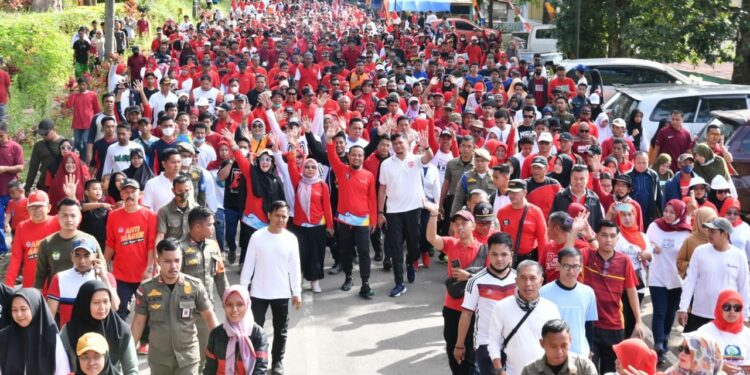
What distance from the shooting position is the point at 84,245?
284 inches

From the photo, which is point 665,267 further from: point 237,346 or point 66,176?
point 66,176

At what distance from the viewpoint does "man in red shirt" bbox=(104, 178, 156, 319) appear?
8.64 metres

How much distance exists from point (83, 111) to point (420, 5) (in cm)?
2595

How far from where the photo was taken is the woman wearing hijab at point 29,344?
620cm

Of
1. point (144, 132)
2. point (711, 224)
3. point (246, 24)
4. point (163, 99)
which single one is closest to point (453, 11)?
point (246, 24)

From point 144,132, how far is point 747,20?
15759 mm

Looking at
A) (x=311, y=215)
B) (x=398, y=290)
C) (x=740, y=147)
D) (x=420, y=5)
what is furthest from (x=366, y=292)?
(x=420, y=5)

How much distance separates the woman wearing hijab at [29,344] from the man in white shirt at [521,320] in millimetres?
2763

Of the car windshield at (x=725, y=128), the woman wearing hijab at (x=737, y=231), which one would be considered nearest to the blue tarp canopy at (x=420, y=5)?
the car windshield at (x=725, y=128)

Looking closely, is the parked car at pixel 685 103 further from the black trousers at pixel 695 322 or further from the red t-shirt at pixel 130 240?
the red t-shirt at pixel 130 240

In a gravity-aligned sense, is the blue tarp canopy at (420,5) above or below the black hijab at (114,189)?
above

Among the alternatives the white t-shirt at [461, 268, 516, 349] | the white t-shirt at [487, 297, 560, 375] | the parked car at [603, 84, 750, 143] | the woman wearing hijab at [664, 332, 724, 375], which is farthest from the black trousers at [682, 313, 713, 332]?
the parked car at [603, 84, 750, 143]

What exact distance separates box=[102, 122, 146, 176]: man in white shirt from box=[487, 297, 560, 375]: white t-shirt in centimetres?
635

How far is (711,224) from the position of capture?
8.07 m
